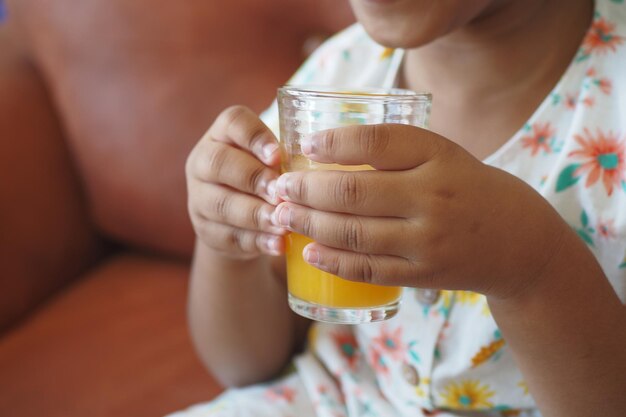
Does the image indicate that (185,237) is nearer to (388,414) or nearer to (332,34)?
(332,34)

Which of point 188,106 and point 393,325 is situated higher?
point 188,106

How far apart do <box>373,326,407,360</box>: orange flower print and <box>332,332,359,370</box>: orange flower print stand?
0.18ft

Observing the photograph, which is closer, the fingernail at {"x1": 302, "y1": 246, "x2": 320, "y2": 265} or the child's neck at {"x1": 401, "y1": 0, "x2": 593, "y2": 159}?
the fingernail at {"x1": 302, "y1": 246, "x2": 320, "y2": 265}

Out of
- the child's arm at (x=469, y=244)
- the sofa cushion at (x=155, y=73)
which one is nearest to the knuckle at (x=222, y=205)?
the child's arm at (x=469, y=244)

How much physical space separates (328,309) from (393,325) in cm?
24

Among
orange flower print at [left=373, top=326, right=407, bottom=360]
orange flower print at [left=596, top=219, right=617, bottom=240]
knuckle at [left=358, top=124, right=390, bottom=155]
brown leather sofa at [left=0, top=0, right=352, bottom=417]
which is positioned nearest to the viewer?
knuckle at [left=358, top=124, right=390, bottom=155]

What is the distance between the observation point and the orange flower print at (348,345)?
3.01 feet

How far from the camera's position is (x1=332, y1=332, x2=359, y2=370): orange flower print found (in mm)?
918

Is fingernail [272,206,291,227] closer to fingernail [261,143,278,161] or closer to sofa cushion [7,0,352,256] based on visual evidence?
fingernail [261,143,278,161]

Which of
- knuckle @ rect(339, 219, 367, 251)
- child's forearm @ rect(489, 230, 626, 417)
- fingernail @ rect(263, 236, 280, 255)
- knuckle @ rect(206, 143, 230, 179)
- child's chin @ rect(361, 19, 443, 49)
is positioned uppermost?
child's chin @ rect(361, 19, 443, 49)

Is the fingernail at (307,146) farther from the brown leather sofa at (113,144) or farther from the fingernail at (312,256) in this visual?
the brown leather sofa at (113,144)

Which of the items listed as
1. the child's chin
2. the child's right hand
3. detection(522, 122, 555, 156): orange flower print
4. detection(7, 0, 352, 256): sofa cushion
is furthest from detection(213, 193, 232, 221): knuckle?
detection(7, 0, 352, 256): sofa cushion

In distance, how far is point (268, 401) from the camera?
875 mm

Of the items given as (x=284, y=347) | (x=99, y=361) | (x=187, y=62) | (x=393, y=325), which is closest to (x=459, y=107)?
(x=393, y=325)
